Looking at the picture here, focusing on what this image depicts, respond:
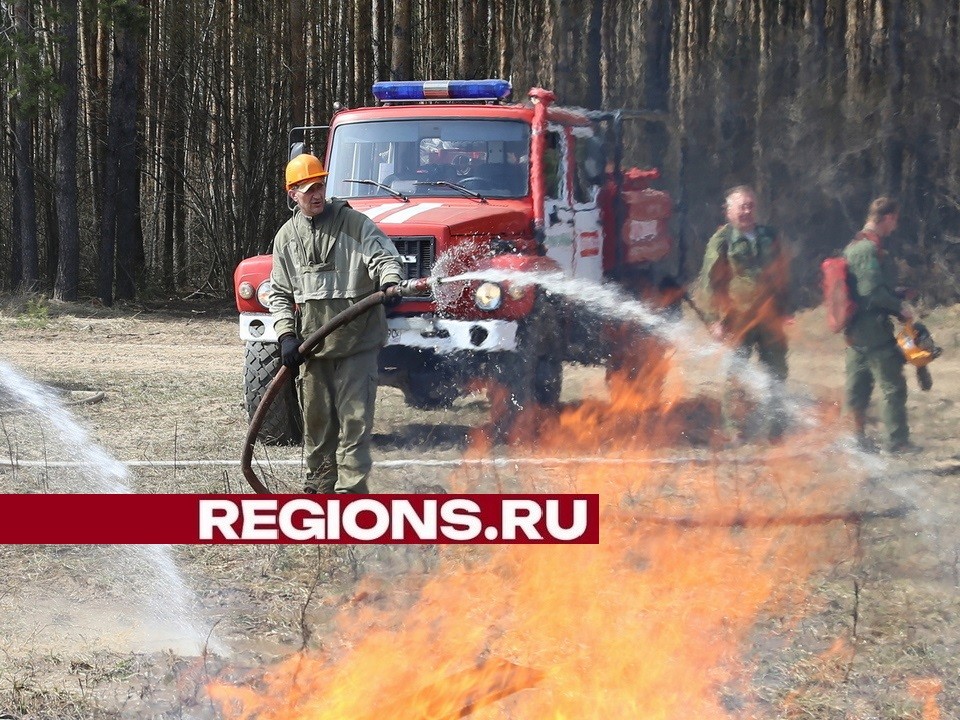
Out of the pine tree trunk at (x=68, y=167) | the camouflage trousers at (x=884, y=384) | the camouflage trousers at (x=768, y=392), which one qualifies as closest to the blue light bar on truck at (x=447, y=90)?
the camouflage trousers at (x=768, y=392)

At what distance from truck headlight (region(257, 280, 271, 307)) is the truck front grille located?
84 cm

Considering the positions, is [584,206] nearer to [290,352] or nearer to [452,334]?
[452,334]

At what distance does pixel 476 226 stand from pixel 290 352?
7.79 feet

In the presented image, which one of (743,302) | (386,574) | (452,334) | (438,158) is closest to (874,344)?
(743,302)

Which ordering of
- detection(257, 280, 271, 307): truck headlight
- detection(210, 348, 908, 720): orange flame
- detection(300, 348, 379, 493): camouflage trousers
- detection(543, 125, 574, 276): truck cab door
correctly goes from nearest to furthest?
detection(210, 348, 908, 720): orange flame → detection(300, 348, 379, 493): camouflage trousers → detection(257, 280, 271, 307): truck headlight → detection(543, 125, 574, 276): truck cab door

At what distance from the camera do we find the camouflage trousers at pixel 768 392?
811cm

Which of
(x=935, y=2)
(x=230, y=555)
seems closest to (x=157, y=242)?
(x=935, y=2)

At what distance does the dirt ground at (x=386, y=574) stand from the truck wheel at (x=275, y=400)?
0.79 feet

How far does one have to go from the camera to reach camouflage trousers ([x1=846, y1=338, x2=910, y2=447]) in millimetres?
7441

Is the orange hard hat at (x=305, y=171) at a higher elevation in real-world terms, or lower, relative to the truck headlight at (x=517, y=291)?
higher

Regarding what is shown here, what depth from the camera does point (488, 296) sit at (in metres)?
7.41

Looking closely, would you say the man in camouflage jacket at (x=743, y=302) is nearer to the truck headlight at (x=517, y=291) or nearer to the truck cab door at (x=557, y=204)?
the truck cab door at (x=557, y=204)

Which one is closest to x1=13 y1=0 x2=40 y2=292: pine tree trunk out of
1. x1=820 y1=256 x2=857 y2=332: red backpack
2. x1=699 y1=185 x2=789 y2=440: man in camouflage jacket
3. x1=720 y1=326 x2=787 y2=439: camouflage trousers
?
x1=699 y1=185 x2=789 y2=440: man in camouflage jacket

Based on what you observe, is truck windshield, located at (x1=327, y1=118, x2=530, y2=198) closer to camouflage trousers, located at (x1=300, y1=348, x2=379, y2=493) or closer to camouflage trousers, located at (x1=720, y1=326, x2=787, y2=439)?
camouflage trousers, located at (x1=720, y1=326, x2=787, y2=439)
